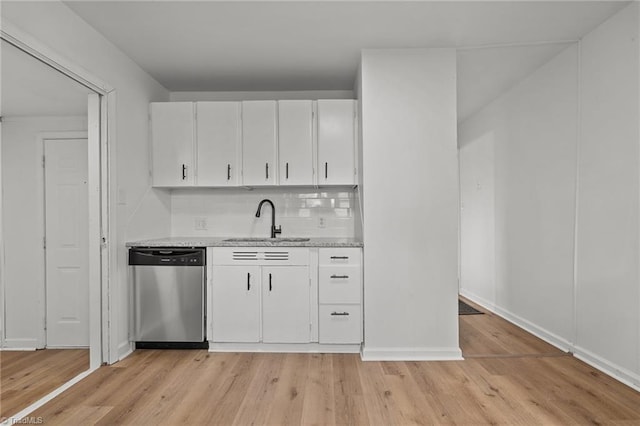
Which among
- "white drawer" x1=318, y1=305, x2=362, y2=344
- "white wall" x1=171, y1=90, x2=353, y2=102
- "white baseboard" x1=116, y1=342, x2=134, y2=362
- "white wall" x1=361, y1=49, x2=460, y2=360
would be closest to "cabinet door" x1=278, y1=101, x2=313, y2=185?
"white wall" x1=171, y1=90, x2=353, y2=102

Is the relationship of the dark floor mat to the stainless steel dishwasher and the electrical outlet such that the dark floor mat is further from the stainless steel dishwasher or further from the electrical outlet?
the electrical outlet

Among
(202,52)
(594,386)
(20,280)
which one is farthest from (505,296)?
(20,280)

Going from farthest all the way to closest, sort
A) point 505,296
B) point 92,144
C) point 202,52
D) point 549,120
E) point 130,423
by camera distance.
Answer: point 505,296
point 549,120
point 202,52
point 92,144
point 130,423

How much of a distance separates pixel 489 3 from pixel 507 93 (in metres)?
1.79

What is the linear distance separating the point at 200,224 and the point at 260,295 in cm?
124

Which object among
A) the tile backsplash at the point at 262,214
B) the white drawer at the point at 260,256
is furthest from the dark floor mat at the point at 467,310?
the white drawer at the point at 260,256

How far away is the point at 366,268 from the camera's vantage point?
9.27 ft

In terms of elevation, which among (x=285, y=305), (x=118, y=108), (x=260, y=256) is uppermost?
(x=118, y=108)

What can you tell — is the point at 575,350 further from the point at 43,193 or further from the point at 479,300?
the point at 43,193

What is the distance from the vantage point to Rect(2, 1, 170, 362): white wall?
217 cm

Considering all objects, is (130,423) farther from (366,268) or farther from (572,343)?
(572,343)

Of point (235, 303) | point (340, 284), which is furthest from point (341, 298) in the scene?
point (235, 303)

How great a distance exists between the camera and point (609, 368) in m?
2.43

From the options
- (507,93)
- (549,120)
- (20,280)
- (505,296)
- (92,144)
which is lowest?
(505,296)
